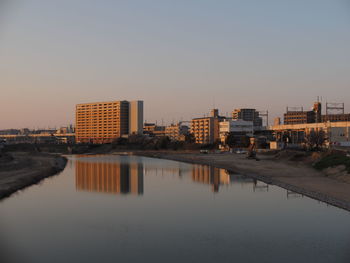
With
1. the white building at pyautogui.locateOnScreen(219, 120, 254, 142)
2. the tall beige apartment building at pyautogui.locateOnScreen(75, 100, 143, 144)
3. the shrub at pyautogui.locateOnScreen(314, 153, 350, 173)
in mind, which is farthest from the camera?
the tall beige apartment building at pyautogui.locateOnScreen(75, 100, 143, 144)

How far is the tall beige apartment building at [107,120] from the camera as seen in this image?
151 metres

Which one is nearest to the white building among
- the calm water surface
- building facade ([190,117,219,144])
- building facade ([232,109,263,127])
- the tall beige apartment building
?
building facade ([190,117,219,144])

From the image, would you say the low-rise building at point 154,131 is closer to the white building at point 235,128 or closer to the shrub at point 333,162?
the white building at point 235,128

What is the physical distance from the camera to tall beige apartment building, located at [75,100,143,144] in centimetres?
15088

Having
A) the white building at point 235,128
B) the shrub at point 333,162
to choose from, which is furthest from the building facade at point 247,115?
the shrub at point 333,162

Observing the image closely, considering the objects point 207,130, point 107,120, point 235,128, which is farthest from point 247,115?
point 235,128

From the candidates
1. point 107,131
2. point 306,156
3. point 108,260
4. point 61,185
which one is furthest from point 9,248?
point 107,131

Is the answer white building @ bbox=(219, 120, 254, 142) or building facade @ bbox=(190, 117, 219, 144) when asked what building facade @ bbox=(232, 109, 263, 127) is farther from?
white building @ bbox=(219, 120, 254, 142)

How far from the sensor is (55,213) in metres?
20.5

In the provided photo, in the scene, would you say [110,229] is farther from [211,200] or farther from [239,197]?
[239,197]

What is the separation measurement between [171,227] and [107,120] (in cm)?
14245

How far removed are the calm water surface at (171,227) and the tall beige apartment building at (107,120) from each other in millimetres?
121802

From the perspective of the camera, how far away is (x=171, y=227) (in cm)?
1681

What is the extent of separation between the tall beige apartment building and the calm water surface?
122m
